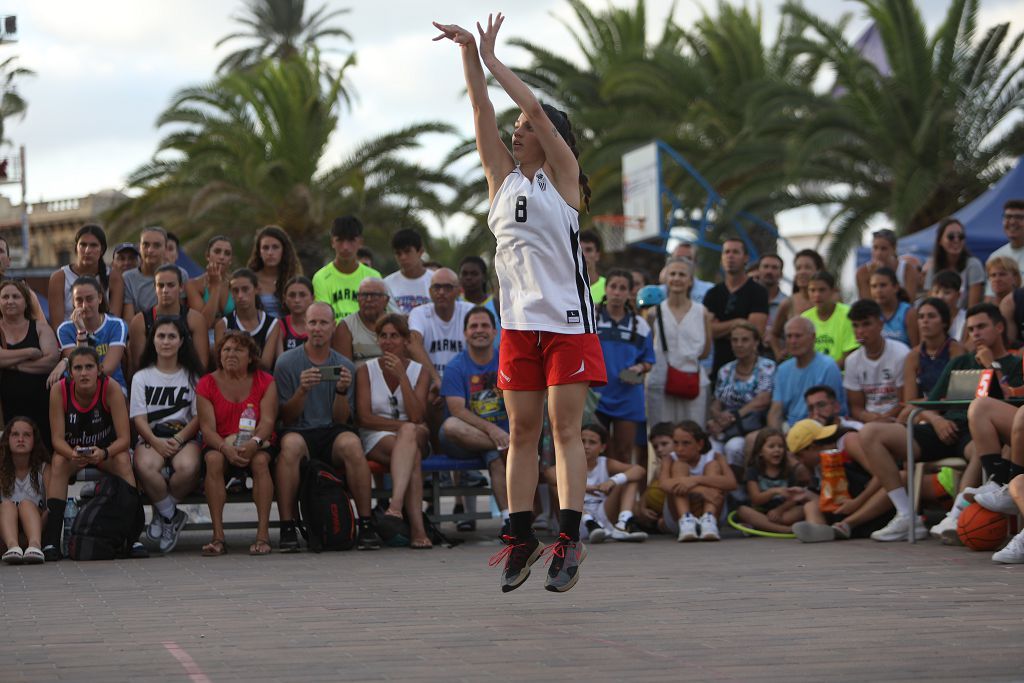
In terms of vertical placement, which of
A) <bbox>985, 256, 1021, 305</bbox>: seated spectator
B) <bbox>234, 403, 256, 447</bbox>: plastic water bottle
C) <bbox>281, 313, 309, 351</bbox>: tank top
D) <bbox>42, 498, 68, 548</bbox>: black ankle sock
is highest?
<bbox>985, 256, 1021, 305</bbox>: seated spectator

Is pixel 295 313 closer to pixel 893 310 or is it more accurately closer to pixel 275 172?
pixel 893 310

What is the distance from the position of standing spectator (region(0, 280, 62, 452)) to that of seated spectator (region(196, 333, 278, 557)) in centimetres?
125

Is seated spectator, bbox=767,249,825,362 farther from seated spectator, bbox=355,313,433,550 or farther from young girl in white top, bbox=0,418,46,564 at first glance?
young girl in white top, bbox=0,418,46,564

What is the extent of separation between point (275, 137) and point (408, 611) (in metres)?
21.3

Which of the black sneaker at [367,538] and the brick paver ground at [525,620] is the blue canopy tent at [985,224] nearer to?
the brick paver ground at [525,620]

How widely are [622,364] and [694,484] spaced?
4.49ft

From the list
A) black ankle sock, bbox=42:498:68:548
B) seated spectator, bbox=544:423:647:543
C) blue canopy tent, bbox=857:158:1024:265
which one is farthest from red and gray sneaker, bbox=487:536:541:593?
blue canopy tent, bbox=857:158:1024:265

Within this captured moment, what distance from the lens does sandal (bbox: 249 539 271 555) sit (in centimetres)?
1015

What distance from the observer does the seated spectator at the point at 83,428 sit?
32.8 ft

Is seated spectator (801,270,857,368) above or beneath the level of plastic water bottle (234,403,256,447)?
above

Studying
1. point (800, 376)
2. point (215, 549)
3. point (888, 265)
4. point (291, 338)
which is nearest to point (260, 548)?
point (215, 549)

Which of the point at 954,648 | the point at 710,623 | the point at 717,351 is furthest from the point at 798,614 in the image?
the point at 717,351

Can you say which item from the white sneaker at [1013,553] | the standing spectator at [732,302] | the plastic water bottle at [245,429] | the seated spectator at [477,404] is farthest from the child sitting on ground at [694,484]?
the plastic water bottle at [245,429]

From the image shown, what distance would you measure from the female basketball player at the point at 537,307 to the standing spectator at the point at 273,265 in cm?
565
